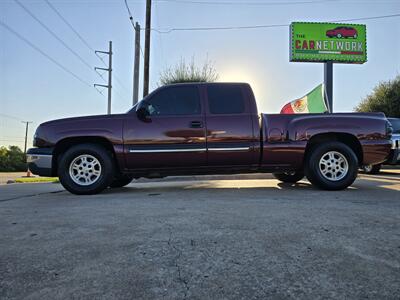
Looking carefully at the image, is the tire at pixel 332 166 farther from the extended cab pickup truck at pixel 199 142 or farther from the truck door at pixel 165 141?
the truck door at pixel 165 141

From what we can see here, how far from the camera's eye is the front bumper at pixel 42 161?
607cm

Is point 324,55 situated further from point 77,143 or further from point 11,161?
point 11,161

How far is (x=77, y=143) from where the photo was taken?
625 cm

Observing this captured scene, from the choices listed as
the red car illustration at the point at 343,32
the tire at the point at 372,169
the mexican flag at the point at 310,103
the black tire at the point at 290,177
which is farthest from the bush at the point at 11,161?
the black tire at the point at 290,177

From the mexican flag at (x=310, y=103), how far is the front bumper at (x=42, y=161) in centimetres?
1134

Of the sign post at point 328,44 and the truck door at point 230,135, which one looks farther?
the sign post at point 328,44

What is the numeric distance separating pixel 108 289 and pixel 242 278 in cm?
78

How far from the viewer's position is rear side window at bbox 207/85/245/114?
6.20m

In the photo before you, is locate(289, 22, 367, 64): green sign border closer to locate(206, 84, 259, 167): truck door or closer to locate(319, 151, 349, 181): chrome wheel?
locate(319, 151, 349, 181): chrome wheel

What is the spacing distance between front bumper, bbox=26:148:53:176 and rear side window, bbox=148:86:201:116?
1.76 m

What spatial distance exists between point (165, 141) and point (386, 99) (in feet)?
84.8

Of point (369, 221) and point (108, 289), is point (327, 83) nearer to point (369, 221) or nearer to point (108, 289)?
point (369, 221)

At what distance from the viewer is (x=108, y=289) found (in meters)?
2.18

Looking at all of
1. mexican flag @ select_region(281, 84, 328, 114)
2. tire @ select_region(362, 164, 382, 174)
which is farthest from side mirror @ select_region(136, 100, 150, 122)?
mexican flag @ select_region(281, 84, 328, 114)
